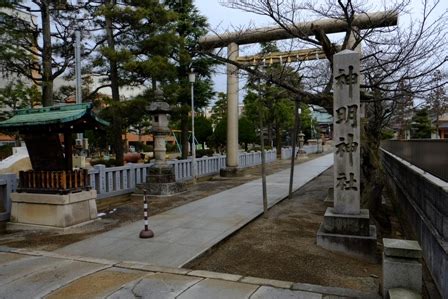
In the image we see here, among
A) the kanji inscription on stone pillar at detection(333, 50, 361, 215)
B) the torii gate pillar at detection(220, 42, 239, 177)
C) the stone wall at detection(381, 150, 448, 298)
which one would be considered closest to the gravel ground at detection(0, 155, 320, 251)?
the torii gate pillar at detection(220, 42, 239, 177)

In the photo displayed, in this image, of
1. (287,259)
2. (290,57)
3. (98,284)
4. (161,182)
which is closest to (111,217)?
(161,182)

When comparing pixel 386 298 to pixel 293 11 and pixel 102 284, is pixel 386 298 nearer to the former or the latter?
pixel 102 284

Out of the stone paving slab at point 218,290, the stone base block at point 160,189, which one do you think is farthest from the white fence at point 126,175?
the stone paving slab at point 218,290

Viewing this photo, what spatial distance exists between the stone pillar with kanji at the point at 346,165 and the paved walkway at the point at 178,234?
201 cm

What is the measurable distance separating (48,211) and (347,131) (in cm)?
619

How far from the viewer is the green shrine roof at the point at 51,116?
25.0 ft

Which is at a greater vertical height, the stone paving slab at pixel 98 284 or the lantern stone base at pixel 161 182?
the lantern stone base at pixel 161 182

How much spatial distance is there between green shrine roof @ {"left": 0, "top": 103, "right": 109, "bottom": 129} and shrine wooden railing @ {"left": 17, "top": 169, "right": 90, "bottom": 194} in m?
1.05

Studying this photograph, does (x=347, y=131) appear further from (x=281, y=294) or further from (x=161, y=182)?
(x=161, y=182)

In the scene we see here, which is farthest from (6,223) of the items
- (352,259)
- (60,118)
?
(352,259)

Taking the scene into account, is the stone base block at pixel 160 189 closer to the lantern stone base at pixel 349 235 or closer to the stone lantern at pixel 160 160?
the stone lantern at pixel 160 160

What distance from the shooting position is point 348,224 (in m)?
6.52

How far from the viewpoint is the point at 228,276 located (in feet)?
15.9

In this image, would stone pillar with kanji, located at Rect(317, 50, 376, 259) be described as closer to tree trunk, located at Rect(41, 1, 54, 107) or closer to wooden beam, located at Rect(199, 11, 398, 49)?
wooden beam, located at Rect(199, 11, 398, 49)
